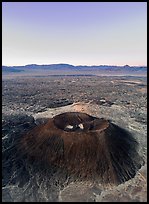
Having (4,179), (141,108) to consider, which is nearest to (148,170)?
(4,179)

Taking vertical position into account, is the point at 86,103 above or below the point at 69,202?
above

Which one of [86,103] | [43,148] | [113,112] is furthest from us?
[86,103]

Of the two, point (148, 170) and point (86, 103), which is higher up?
point (86, 103)

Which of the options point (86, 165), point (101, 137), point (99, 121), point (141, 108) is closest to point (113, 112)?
point (141, 108)

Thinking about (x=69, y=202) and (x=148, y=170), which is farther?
(x=148, y=170)

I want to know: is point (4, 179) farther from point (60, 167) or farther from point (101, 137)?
point (101, 137)

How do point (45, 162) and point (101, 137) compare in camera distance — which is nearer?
point (45, 162)

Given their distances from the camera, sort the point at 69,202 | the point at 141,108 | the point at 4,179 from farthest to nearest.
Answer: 1. the point at 141,108
2. the point at 4,179
3. the point at 69,202

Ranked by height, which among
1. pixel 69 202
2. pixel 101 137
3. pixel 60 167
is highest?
pixel 101 137

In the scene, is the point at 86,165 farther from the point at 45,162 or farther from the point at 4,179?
the point at 4,179
